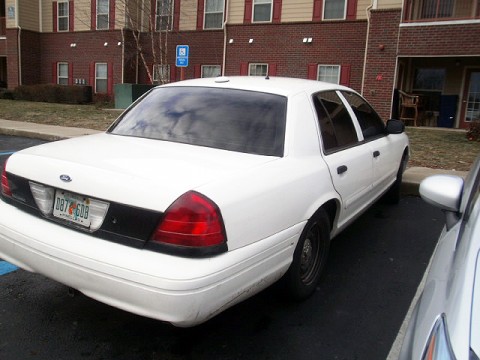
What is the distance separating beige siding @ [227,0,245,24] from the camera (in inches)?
735

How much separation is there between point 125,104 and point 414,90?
37.4 feet

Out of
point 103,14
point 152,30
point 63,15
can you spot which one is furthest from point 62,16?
point 152,30

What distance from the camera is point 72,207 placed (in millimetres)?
2570

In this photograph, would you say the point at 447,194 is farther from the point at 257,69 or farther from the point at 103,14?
the point at 103,14

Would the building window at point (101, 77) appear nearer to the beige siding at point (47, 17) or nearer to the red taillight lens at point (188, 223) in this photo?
the beige siding at point (47, 17)

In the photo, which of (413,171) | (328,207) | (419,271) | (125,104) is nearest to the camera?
(328,207)

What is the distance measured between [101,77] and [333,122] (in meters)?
21.4

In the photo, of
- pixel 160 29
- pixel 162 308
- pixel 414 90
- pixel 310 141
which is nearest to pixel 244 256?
pixel 162 308

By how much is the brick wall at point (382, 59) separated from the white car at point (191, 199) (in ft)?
39.8

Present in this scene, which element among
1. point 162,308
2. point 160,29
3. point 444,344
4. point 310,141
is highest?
point 160,29

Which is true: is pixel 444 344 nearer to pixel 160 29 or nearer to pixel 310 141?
pixel 310 141

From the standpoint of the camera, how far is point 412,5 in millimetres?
14609

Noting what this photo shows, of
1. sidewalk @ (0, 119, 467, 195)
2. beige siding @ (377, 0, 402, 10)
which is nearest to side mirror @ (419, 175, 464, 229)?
sidewalk @ (0, 119, 467, 195)

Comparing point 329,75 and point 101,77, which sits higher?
point 329,75
